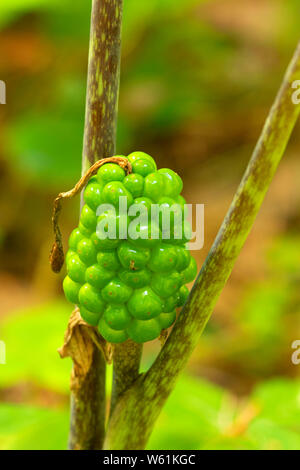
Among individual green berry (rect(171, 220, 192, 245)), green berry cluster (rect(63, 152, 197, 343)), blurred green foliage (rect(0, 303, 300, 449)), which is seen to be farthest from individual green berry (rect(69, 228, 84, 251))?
blurred green foliage (rect(0, 303, 300, 449))

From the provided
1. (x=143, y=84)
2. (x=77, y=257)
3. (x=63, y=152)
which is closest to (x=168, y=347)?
(x=77, y=257)

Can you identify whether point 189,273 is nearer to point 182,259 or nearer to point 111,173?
point 182,259

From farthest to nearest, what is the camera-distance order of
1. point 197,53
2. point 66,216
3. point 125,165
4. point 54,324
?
point 197,53 → point 66,216 → point 54,324 → point 125,165

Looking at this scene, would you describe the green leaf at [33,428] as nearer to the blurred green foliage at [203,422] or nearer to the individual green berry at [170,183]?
the blurred green foliage at [203,422]

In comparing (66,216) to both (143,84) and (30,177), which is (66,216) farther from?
(143,84)

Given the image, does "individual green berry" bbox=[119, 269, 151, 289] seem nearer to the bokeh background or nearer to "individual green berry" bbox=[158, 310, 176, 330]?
"individual green berry" bbox=[158, 310, 176, 330]

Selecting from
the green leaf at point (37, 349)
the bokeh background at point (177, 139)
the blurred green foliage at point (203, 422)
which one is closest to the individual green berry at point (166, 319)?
the blurred green foliage at point (203, 422)

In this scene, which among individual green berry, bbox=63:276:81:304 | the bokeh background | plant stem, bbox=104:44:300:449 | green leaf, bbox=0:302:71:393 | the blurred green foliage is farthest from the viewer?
the bokeh background
